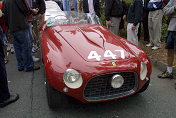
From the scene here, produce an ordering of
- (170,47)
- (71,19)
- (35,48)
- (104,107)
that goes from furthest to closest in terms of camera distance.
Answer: (35,48)
(71,19)
(170,47)
(104,107)

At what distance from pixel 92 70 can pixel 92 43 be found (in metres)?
0.74

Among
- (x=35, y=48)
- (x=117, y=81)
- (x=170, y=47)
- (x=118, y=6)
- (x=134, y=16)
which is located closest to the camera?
(x=117, y=81)

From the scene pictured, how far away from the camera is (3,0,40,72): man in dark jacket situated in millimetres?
3982

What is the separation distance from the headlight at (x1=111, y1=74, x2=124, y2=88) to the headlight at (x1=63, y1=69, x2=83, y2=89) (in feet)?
1.45

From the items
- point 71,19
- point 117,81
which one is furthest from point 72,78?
point 71,19

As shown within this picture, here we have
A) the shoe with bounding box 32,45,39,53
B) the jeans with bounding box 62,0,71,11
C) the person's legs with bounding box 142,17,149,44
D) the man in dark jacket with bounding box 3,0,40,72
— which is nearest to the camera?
the man in dark jacket with bounding box 3,0,40,72

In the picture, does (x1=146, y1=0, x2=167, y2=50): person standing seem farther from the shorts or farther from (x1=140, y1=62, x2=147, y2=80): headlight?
(x1=140, y1=62, x2=147, y2=80): headlight

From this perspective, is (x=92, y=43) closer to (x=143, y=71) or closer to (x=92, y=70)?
(x=92, y=70)

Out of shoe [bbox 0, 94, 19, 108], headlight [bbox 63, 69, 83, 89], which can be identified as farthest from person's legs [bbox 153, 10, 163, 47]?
shoe [bbox 0, 94, 19, 108]

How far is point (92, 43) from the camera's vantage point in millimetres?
3059

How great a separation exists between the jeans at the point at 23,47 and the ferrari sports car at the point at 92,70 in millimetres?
1284

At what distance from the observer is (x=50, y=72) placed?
98.6 inches

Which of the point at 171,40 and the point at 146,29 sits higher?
the point at 171,40

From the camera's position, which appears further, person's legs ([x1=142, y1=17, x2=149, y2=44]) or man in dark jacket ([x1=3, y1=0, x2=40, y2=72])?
person's legs ([x1=142, y1=17, x2=149, y2=44])
